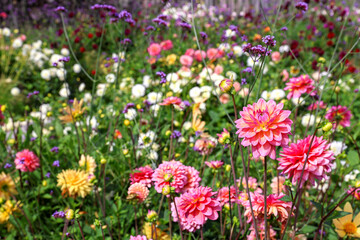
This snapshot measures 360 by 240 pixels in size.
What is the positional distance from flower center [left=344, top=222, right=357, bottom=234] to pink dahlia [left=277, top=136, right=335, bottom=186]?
0.45m

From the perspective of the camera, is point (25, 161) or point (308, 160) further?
point (25, 161)

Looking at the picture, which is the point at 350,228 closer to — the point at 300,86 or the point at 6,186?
the point at 300,86

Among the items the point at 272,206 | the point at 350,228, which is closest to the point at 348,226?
the point at 350,228

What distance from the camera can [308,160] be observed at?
2.60 ft

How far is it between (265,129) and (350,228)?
0.64m

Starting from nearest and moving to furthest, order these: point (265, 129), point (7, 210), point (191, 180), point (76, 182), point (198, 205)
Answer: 1. point (265, 129)
2. point (198, 205)
3. point (191, 180)
4. point (76, 182)
5. point (7, 210)

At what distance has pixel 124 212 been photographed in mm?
1673

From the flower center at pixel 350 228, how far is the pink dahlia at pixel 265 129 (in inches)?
22.6

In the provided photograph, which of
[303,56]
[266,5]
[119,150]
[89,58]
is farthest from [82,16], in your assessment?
[119,150]

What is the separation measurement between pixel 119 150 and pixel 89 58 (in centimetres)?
310

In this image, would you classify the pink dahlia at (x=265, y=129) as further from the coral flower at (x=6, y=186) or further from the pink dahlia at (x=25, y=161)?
the coral flower at (x=6, y=186)

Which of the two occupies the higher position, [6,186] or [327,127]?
[327,127]

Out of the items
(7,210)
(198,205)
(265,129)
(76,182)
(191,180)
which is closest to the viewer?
(265,129)

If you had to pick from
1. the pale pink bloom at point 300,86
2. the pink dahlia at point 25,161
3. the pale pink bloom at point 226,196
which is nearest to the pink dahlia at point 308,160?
the pale pink bloom at point 226,196
